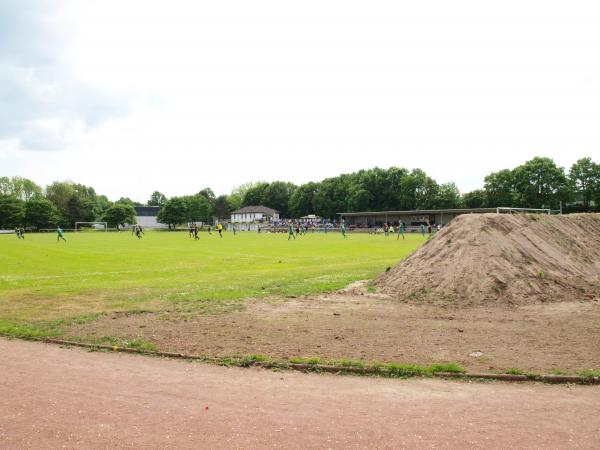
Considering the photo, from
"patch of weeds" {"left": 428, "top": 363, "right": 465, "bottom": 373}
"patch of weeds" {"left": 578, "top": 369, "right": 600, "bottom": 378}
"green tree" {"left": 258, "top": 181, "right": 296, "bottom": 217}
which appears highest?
"green tree" {"left": 258, "top": 181, "right": 296, "bottom": 217}

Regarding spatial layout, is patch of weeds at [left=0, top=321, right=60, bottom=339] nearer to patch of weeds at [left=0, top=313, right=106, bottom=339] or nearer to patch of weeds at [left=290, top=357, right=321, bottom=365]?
patch of weeds at [left=0, top=313, right=106, bottom=339]

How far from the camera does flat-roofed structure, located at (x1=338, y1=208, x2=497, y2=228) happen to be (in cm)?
9152

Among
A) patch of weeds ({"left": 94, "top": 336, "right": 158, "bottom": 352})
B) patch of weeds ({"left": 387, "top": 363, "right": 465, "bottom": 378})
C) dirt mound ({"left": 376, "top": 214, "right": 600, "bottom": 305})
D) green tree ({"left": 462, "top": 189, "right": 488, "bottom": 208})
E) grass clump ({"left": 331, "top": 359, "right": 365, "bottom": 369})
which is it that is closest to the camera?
patch of weeds ({"left": 387, "top": 363, "right": 465, "bottom": 378})

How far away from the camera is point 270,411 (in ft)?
21.7

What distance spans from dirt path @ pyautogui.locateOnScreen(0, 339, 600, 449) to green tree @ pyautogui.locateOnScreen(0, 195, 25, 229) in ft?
434

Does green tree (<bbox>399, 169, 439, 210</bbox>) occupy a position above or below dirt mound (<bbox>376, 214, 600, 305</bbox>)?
above

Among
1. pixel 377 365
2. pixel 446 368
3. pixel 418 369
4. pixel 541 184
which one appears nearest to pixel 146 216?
pixel 541 184

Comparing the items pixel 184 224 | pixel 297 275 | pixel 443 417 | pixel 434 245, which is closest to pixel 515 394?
pixel 443 417

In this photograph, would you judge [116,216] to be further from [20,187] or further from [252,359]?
[252,359]

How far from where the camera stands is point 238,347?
1000 centimetres

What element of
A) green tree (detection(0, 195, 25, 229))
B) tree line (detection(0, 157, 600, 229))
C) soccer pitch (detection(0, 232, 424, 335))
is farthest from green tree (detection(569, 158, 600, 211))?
green tree (detection(0, 195, 25, 229))

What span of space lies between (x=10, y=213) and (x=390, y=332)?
5300 inches

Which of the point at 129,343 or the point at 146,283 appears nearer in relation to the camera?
the point at 129,343

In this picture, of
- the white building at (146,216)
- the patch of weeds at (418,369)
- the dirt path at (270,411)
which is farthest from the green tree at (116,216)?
the patch of weeds at (418,369)
